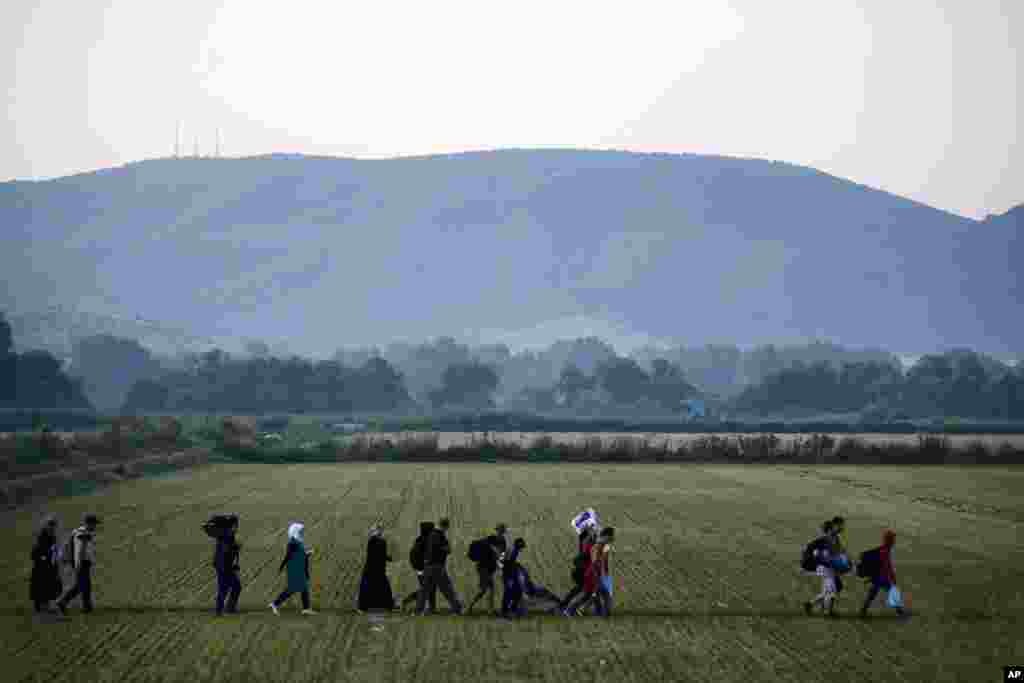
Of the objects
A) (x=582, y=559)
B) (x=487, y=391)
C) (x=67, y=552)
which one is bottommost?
Answer: (x=582, y=559)

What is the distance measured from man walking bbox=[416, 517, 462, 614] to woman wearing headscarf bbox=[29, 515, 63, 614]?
5847 mm

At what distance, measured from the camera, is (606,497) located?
5519 centimetres

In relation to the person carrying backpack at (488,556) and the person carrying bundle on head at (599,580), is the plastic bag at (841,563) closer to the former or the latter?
the person carrying bundle on head at (599,580)

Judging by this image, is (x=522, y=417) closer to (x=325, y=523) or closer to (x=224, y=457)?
(x=224, y=457)

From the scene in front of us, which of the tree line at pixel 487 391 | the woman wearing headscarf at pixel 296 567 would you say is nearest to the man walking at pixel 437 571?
the woman wearing headscarf at pixel 296 567

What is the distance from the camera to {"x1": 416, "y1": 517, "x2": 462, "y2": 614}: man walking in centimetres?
2692

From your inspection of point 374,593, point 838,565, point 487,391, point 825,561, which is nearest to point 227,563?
point 374,593

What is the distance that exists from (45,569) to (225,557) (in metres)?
2.99

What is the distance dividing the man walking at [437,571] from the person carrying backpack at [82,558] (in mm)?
5255

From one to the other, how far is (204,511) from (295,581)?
21.7 meters

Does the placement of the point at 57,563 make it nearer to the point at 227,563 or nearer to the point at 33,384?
the point at 227,563

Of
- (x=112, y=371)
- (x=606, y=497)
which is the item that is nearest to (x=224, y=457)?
(x=606, y=497)

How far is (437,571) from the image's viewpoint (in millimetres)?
27359

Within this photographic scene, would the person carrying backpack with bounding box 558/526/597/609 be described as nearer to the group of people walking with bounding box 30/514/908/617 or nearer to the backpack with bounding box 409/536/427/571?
the group of people walking with bounding box 30/514/908/617
